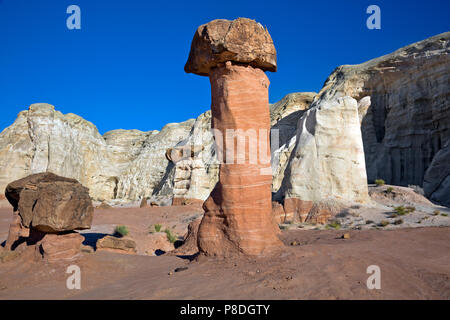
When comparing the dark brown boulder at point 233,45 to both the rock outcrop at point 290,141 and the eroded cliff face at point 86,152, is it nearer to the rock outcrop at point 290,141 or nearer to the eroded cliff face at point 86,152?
the rock outcrop at point 290,141

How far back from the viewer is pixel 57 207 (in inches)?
233

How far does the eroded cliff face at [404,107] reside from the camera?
67.1 feet

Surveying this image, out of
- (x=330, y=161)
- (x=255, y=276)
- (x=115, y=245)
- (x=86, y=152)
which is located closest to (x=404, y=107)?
(x=330, y=161)

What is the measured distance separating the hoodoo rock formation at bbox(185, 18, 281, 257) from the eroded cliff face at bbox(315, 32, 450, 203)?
1542 cm

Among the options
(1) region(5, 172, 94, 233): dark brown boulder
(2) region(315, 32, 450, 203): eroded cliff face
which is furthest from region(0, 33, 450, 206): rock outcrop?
(1) region(5, 172, 94, 233): dark brown boulder

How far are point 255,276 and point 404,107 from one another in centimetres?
2271

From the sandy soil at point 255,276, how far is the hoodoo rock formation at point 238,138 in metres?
0.46

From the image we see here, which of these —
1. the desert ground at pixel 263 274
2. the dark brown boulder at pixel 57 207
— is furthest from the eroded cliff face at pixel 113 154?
the desert ground at pixel 263 274

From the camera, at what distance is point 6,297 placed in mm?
4711

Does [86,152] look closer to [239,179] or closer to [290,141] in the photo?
[290,141]

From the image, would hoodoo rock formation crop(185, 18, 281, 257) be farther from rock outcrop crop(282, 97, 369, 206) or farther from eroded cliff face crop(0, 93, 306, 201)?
eroded cliff face crop(0, 93, 306, 201)

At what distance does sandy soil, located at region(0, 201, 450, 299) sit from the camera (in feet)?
13.4

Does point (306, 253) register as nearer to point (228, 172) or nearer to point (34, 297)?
point (228, 172)

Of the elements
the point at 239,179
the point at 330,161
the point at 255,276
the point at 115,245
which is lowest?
the point at 115,245
